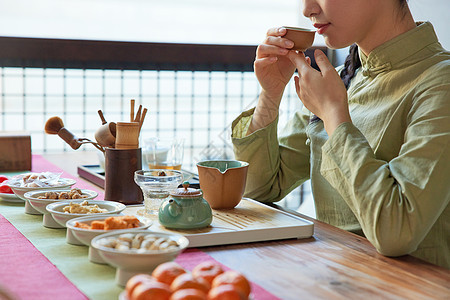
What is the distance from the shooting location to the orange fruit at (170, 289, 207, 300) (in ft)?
2.29

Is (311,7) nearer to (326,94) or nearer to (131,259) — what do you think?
(326,94)

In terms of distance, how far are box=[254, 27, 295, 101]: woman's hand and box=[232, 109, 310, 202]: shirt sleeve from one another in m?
0.10

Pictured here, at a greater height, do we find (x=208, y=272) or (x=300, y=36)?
(x=300, y=36)

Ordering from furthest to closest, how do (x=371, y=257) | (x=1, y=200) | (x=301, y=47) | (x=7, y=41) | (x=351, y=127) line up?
(x=7, y=41), (x=1, y=200), (x=301, y=47), (x=351, y=127), (x=371, y=257)

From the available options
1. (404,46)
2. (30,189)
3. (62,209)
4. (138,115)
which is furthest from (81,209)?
(404,46)

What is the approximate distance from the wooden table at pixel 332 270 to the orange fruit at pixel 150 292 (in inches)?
9.4

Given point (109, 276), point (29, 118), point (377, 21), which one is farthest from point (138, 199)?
point (29, 118)

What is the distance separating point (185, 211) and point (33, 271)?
0.34 meters

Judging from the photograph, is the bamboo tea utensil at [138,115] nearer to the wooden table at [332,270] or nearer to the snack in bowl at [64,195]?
the snack in bowl at [64,195]

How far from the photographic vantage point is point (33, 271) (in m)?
1.00

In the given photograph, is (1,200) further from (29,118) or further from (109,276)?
(29,118)

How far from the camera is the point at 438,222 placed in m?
1.36

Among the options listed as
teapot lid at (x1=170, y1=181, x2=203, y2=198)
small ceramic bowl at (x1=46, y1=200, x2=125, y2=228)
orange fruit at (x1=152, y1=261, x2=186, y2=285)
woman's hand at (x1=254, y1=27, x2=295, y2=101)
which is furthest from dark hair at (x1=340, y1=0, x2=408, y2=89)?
orange fruit at (x1=152, y1=261, x2=186, y2=285)

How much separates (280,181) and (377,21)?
55 centimetres
